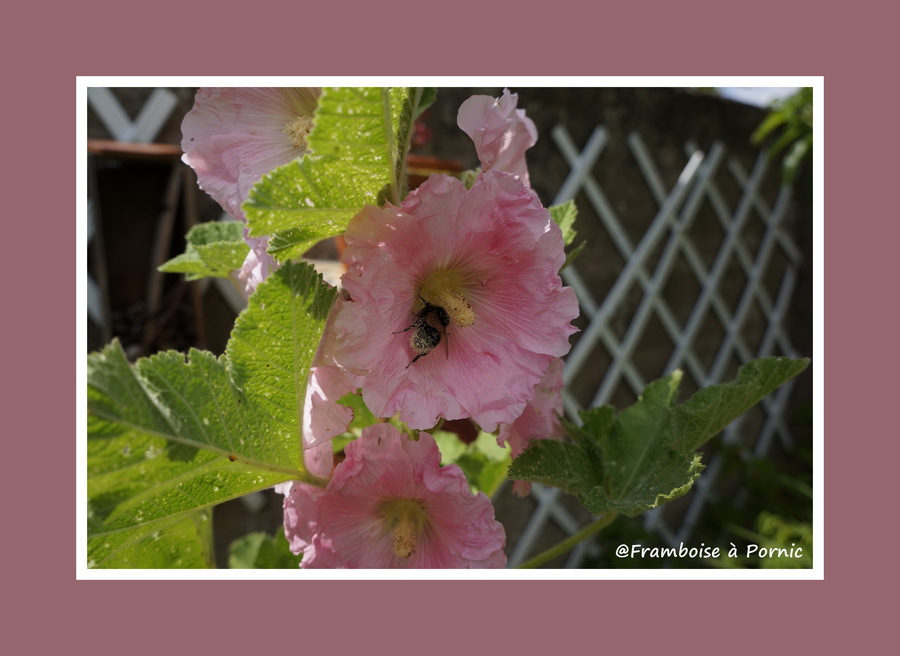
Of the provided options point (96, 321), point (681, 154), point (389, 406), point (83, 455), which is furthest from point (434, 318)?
point (681, 154)

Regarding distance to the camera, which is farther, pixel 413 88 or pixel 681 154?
pixel 681 154

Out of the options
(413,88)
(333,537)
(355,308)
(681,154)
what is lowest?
(333,537)

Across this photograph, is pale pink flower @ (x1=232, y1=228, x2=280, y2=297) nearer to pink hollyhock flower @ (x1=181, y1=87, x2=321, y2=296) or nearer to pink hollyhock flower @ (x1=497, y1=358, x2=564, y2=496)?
pink hollyhock flower @ (x1=181, y1=87, x2=321, y2=296)

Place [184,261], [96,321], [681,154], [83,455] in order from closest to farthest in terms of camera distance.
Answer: [83,455] < [184,261] < [96,321] < [681,154]

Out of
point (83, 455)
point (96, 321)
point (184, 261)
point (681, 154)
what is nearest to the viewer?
point (83, 455)

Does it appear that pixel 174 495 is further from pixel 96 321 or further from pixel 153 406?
pixel 96 321

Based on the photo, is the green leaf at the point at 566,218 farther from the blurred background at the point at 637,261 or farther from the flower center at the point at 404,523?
the blurred background at the point at 637,261

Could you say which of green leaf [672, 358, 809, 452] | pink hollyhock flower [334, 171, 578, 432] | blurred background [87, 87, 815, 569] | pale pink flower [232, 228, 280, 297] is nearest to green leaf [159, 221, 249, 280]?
pale pink flower [232, 228, 280, 297]
